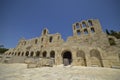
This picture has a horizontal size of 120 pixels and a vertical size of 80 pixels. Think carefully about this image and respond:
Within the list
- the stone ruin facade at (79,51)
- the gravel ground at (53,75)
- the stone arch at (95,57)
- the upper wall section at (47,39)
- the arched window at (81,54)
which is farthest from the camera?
the upper wall section at (47,39)

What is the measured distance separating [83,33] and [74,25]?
17.6 feet

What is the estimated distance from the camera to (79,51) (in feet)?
54.5

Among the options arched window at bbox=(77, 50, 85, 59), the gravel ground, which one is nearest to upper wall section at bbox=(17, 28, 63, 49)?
arched window at bbox=(77, 50, 85, 59)

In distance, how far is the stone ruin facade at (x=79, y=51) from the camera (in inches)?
536

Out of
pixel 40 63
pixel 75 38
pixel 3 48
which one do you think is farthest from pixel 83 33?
pixel 3 48

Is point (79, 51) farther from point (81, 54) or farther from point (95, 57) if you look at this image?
point (95, 57)

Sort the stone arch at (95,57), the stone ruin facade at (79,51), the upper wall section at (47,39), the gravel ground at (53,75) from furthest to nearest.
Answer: the upper wall section at (47,39) → the stone arch at (95,57) → the stone ruin facade at (79,51) → the gravel ground at (53,75)

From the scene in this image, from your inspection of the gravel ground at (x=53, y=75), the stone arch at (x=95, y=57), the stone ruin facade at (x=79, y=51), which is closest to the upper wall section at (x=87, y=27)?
the stone ruin facade at (x=79, y=51)

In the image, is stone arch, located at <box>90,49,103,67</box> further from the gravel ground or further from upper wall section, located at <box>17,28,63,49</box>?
upper wall section, located at <box>17,28,63,49</box>

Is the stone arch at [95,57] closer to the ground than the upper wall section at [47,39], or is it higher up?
closer to the ground

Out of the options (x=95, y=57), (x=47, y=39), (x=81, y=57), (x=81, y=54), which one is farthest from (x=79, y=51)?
(x=47, y=39)

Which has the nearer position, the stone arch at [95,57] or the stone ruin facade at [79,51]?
Answer: the stone ruin facade at [79,51]

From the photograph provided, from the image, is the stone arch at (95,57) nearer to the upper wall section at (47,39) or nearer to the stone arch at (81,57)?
the stone arch at (81,57)

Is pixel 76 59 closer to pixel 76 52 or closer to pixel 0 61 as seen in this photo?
pixel 76 52
